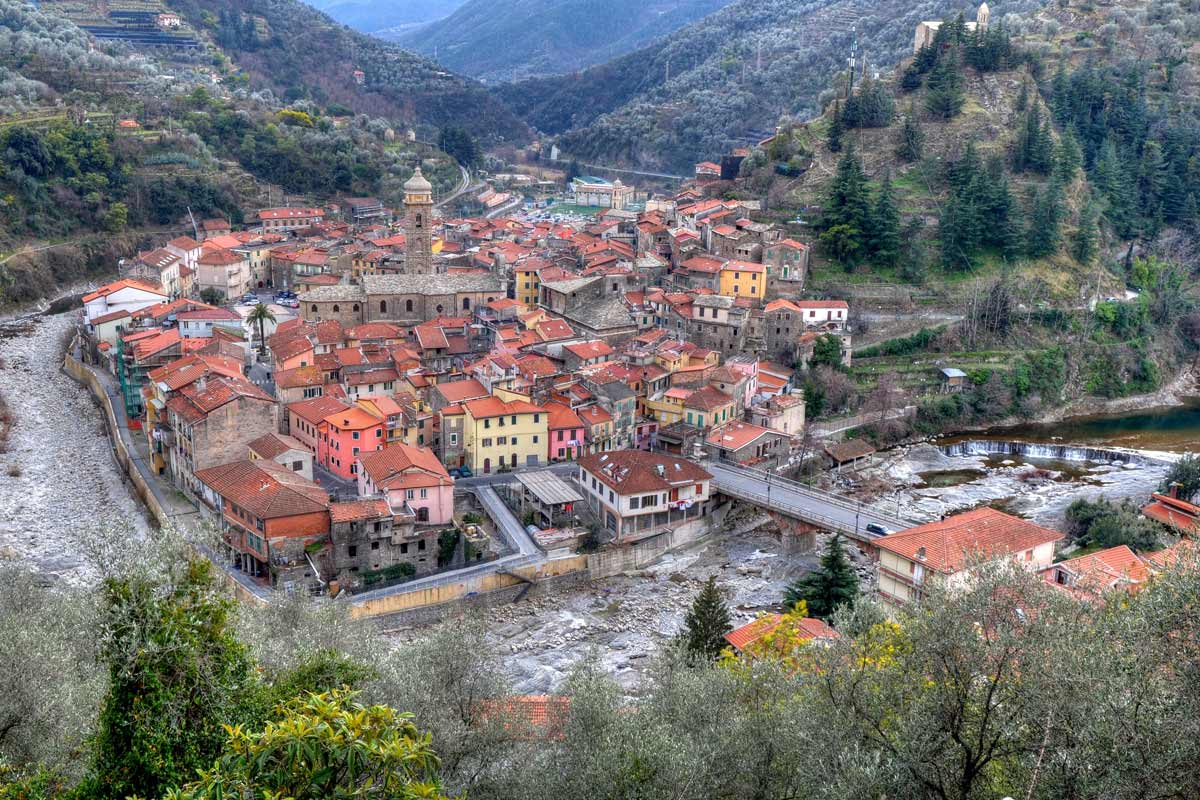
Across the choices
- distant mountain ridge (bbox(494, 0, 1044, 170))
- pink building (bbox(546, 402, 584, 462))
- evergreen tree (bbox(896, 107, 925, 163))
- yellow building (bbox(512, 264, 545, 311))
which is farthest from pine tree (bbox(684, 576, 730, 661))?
distant mountain ridge (bbox(494, 0, 1044, 170))

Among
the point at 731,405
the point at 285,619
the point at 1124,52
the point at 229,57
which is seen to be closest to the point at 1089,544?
the point at 731,405

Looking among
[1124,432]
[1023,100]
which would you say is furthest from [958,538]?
[1023,100]

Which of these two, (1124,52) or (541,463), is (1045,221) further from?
(541,463)

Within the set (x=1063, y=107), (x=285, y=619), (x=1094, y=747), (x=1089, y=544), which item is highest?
(x=1063, y=107)

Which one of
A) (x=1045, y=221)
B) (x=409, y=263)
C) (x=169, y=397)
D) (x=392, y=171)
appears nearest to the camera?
(x=169, y=397)

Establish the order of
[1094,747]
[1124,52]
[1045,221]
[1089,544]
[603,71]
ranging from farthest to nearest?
[603,71] < [1124,52] < [1045,221] < [1089,544] < [1094,747]

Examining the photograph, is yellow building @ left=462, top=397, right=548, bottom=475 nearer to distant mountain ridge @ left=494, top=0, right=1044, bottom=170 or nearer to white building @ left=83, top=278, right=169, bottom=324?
white building @ left=83, top=278, right=169, bottom=324

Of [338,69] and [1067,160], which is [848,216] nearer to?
[1067,160]
